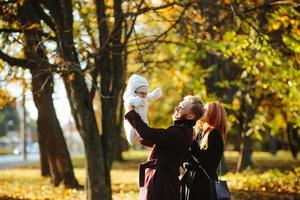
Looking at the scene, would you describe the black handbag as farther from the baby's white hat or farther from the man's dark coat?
the baby's white hat

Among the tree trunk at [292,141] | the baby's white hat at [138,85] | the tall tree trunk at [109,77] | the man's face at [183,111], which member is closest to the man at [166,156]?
the man's face at [183,111]

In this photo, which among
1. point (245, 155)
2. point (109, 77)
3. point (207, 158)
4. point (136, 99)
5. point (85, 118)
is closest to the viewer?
point (136, 99)

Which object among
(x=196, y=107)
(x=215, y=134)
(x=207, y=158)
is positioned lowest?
(x=207, y=158)

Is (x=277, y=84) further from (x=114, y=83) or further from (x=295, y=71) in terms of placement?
(x=114, y=83)

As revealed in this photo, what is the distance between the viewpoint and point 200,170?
6168 mm

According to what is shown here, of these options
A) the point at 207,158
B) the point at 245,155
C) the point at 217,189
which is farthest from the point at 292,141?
the point at 207,158

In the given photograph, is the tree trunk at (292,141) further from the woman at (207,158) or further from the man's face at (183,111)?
the man's face at (183,111)

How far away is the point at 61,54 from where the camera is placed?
1000 cm

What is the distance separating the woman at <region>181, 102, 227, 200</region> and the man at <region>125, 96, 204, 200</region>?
756mm

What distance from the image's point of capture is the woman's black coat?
20.0ft

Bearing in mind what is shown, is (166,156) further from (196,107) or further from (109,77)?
(109,77)

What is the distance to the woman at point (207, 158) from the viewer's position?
6121mm

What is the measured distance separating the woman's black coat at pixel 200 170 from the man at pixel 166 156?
2.44ft

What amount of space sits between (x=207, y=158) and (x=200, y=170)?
0.17 metres
